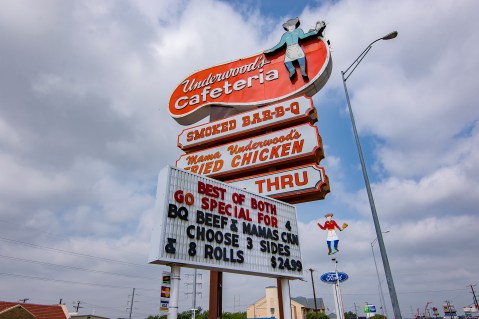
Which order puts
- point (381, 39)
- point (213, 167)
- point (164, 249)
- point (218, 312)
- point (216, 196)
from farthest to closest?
point (213, 167), point (381, 39), point (218, 312), point (216, 196), point (164, 249)

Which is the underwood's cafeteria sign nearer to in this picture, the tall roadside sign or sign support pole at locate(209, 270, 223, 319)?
the tall roadside sign

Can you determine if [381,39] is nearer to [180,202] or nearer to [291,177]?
[291,177]

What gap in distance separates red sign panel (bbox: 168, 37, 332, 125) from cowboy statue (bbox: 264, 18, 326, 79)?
0.27m

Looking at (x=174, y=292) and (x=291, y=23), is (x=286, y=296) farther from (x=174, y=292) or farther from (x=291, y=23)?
(x=291, y=23)

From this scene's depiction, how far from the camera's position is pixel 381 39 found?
14.2m

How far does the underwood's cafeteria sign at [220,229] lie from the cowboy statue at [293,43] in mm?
7911

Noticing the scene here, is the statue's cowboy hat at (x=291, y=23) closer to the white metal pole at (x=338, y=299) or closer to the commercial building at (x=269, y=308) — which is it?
the white metal pole at (x=338, y=299)

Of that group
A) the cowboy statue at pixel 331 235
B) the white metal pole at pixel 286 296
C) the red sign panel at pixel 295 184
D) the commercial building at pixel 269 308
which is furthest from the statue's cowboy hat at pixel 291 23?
the commercial building at pixel 269 308

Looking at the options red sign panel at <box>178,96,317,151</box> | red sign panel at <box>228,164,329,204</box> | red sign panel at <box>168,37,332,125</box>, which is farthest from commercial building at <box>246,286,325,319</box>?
red sign panel at <box>228,164,329,204</box>

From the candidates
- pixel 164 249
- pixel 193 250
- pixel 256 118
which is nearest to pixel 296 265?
pixel 193 250

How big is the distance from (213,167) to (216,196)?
18.8ft

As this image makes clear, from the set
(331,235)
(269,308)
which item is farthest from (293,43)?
(269,308)

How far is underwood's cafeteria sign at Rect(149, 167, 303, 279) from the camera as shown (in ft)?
29.8

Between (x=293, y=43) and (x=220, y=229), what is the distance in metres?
11.8
